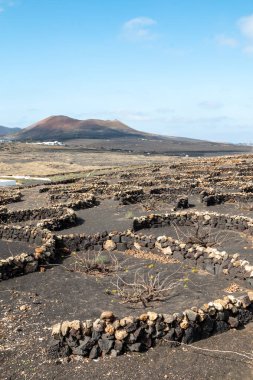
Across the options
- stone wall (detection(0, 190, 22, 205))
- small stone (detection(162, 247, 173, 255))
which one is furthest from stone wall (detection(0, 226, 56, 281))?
stone wall (detection(0, 190, 22, 205))

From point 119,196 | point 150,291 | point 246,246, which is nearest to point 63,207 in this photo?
point 119,196

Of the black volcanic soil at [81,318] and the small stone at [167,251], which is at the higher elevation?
the small stone at [167,251]

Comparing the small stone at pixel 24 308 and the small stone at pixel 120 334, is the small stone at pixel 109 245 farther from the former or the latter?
the small stone at pixel 120 334

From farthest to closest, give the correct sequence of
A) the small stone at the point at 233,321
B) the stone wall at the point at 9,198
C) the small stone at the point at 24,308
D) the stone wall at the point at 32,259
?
the stone wall at the point at 9,198 < the stone wall at the point at 32,259 < the small stone at the point at 24,308 < the small stone at the point at 233,321

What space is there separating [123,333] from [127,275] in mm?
5816

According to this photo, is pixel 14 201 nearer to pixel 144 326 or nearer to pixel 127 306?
pixel 127 306

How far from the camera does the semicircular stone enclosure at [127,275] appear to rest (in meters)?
10.1

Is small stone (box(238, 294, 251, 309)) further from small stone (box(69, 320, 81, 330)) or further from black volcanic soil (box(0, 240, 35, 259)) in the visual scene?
black volcanic soil (box(0, 240, 35, 259))

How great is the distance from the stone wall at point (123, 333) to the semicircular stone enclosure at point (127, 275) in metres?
0.02

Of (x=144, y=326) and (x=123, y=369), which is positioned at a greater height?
(x=144, y=326)

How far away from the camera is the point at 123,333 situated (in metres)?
9.88

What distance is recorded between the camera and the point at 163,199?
1197 inches

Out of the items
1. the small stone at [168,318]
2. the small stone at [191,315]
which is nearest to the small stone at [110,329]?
the small stone at [168,318]

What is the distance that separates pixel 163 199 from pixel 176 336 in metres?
20.4
